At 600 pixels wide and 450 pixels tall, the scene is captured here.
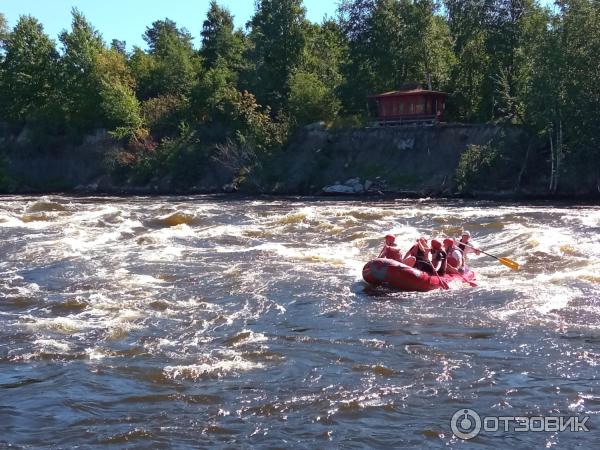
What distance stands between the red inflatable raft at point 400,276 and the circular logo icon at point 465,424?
6.44m

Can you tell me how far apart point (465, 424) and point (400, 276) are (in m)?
6.87

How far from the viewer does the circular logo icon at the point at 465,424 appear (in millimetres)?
8599

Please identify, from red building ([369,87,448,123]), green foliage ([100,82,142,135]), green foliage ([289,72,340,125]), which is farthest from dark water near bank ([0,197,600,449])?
green foliage ([100,82,142,135])

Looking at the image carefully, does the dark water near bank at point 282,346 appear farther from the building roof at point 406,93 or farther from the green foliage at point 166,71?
the green foliage at point 166,71

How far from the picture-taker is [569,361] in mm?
10883

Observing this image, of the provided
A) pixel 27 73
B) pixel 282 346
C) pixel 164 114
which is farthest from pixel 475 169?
pixel 27 73

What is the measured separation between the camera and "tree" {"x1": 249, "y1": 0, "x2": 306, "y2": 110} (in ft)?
165

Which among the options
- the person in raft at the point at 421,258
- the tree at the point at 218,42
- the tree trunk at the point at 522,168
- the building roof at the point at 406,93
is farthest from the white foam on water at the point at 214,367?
the tree at the point at 218,42

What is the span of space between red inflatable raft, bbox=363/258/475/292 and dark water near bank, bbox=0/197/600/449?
0.92 feet

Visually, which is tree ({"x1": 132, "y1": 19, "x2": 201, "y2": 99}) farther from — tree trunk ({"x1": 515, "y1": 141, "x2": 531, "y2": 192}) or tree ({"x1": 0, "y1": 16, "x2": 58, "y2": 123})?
tree trunk ({"x1": 515, "y1": 141, "x2": 531, "y2": 192})

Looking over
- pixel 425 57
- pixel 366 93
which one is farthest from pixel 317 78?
pixel 425 57

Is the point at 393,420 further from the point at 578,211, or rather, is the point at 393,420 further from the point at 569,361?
the point at 578,211

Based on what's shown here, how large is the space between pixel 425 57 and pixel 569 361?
119ft

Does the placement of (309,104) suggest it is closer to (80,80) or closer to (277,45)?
A: (277,45)
